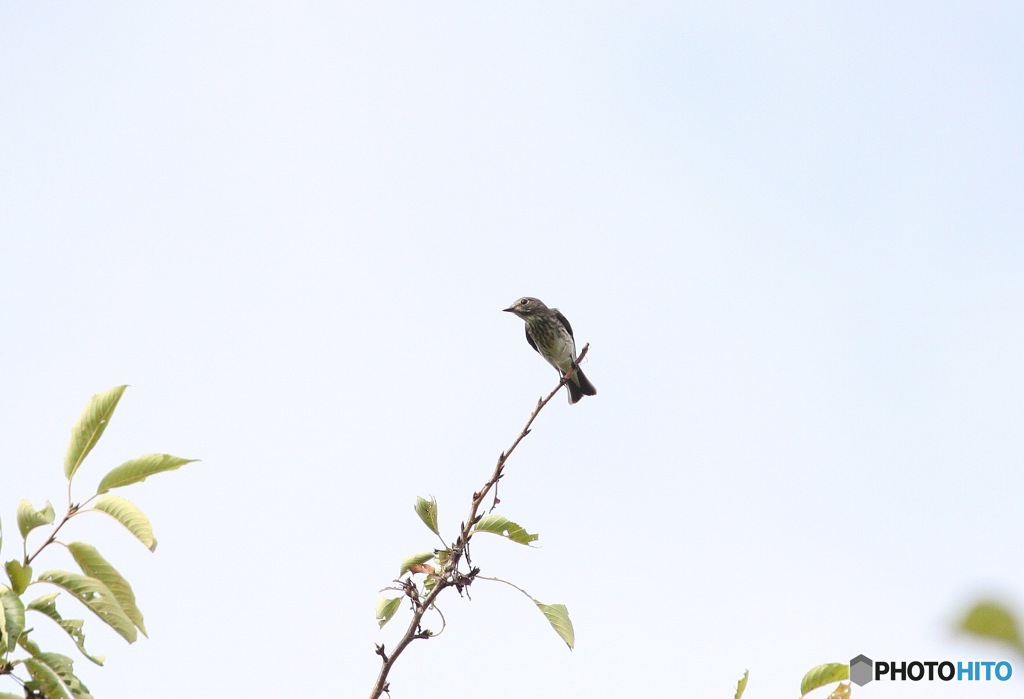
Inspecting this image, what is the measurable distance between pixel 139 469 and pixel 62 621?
77cm

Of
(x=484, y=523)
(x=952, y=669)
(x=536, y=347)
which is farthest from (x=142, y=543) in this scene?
(x=536, y=347)

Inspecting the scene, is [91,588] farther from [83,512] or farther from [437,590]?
[437,590]

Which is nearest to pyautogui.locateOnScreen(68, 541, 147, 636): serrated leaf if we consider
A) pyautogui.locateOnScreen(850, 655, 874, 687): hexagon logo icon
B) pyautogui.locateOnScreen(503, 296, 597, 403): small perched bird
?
pyautogui.locateOnScreen(850, 655, 874, 687): hexagon logo icon

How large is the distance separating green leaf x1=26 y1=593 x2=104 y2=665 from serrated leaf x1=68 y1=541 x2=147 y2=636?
0.22 meters

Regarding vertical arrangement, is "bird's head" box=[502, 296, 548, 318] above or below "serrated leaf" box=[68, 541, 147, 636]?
above

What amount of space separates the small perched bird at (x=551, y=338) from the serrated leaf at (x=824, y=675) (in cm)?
1023

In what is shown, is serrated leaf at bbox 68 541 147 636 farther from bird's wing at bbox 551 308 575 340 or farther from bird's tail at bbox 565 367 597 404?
bird's wing at bbox 551 308 575 340

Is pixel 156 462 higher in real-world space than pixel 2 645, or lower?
higher

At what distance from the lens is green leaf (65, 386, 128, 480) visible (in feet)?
12.6

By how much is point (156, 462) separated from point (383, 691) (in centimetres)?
120

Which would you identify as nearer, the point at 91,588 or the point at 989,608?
the point at 989,608

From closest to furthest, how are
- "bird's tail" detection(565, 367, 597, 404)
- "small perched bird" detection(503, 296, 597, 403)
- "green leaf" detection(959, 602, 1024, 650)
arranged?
"green leaf" detection(959, 602, 1024, 650) → "bird's tail" detection(565, 367, 597, 404) → "small perched bird" detection(503, 296, 597, 403)

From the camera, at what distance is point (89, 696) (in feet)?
12.7

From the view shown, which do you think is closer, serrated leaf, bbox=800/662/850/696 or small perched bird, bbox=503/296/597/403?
serrated leaf, bbox=800/662/850/696
